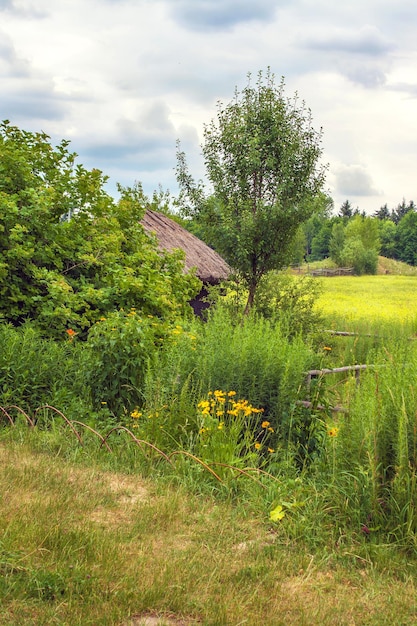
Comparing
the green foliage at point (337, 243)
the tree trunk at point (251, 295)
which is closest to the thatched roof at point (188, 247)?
the tree trunk at point (251, 295)

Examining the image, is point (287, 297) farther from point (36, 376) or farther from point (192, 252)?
point (36, 376)

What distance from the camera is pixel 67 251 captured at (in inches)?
377

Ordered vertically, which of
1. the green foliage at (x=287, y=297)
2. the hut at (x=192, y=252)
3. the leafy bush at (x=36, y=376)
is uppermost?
the hut at (x=192, y=252)

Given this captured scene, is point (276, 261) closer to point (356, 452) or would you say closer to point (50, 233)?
point (50, 233)

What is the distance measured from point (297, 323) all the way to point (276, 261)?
55.1 inches

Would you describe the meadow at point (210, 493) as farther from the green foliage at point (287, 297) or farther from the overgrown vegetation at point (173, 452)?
the green foliage at point (287, 297)

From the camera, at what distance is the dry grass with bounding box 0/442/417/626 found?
3.10m

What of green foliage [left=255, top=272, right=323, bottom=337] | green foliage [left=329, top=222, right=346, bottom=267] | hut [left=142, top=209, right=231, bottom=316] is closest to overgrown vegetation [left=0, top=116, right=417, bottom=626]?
green foliage [left=255, top=272, right=323, bottom=337]

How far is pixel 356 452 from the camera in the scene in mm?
4531

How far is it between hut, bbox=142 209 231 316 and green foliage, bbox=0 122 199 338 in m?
3.27

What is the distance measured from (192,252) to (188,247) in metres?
0.15

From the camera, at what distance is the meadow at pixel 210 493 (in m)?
3.23

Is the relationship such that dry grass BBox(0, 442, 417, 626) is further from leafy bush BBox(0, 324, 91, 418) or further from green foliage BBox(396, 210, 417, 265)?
green foliage BBox(396, 210, 417, 265)

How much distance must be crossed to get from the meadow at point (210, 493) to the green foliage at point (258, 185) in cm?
603
